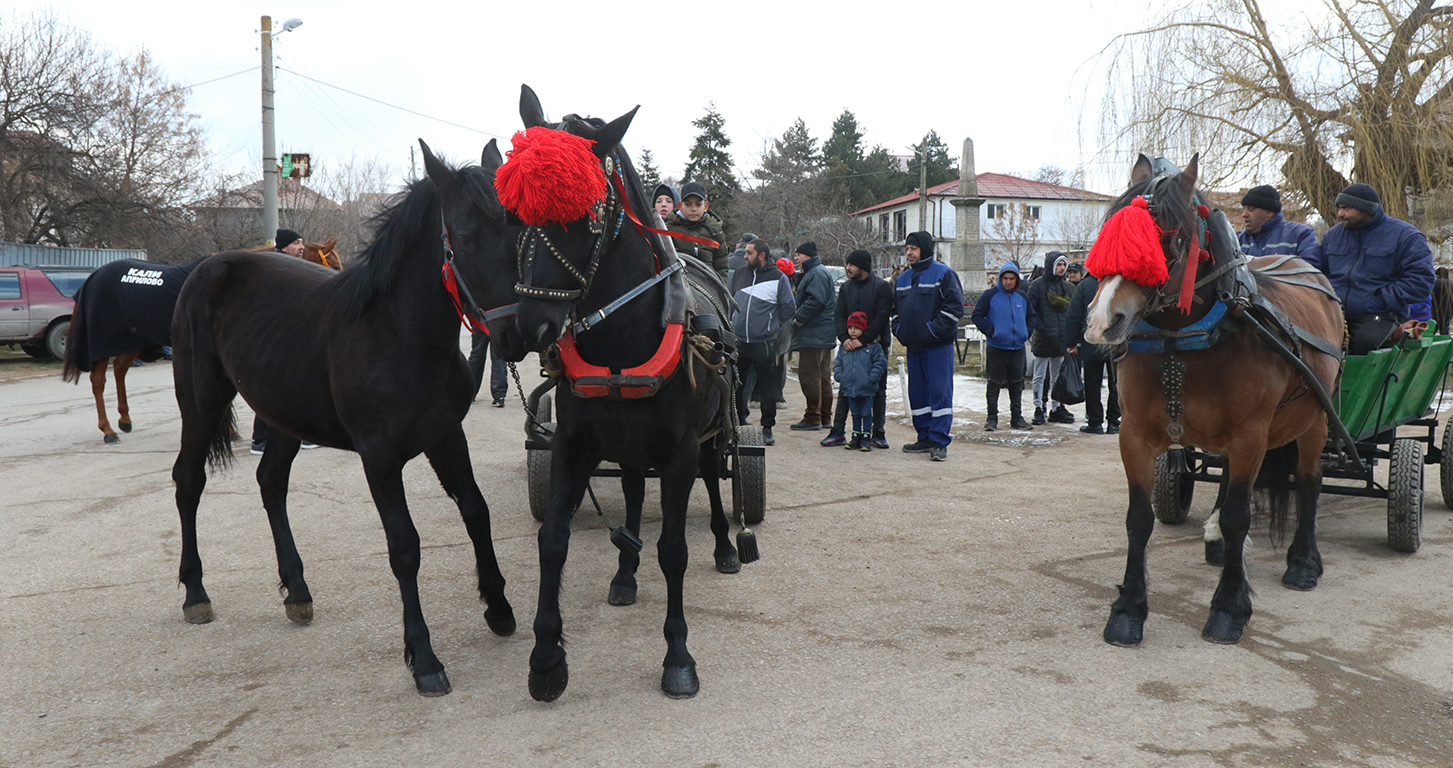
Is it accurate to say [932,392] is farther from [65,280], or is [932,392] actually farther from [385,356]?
[65,280]

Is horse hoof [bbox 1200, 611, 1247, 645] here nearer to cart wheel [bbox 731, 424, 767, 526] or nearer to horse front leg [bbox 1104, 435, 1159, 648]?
horse front leg [bbox 1104, 435, 1159, 648]

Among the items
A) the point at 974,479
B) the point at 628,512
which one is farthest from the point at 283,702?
the point at 974,479

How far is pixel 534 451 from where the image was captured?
5742 mm

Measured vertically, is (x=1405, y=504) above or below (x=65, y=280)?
below

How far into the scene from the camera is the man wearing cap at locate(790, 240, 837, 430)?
32.0 feet

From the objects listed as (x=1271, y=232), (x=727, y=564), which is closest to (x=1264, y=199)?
(x=1271, y=232)

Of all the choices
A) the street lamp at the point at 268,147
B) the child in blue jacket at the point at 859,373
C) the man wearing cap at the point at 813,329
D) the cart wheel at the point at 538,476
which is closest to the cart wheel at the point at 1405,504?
the child in blue jacket at the point at 859,373

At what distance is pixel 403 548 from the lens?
3543 mm

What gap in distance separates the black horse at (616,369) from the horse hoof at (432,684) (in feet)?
1.20

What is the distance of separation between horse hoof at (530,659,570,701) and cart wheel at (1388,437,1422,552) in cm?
471

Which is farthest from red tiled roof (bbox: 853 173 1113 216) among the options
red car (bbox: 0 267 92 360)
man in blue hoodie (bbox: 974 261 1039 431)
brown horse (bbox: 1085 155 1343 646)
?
brown horse (bbox: 1085 155 1343 646)

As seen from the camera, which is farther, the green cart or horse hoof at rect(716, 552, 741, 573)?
the green cart

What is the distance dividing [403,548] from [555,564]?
0.63 meters

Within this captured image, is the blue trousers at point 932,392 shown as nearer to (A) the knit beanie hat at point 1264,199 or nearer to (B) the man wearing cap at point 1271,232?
(B) the man wearing cap at point 1271,232
